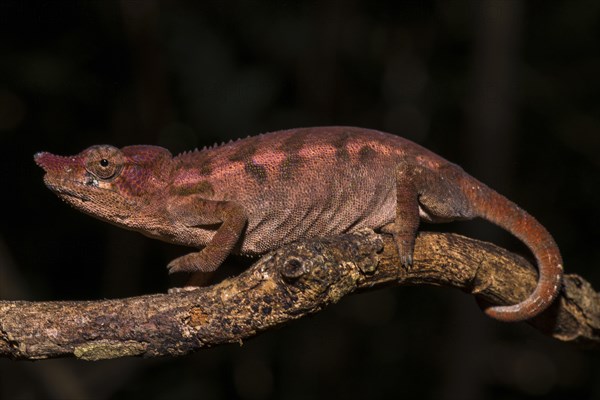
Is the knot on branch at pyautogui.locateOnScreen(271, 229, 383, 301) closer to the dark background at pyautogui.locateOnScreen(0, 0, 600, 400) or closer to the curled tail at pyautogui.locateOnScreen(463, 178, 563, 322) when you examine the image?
the curled tail at pyautogui.locateOnScreen(463, 178, 563, 322)

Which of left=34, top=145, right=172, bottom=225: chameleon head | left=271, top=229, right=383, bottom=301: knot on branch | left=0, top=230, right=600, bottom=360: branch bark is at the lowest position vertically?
left=0, top=230, right=600, bottom=360: branch bark

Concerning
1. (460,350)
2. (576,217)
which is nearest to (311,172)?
(460,350)

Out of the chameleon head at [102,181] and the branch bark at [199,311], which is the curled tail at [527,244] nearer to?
the branch bark at [199,311]

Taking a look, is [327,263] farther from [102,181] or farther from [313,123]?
[313,123]

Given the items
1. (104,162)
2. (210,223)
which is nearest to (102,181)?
(104,162)

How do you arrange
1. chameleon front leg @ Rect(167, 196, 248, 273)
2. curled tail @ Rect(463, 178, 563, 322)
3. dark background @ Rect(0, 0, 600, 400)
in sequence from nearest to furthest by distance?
chameleon front leg @ Rect(167, 196, 248, 273), curled tail @ Rect(463, 178, 563, 322), dark background @ Rect(0, 0, 600, 400)

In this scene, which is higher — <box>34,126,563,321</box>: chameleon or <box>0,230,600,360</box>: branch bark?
<box>34,126,563,321</box>: chameleon

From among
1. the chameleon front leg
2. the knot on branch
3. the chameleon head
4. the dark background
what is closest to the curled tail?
the knot on branch
